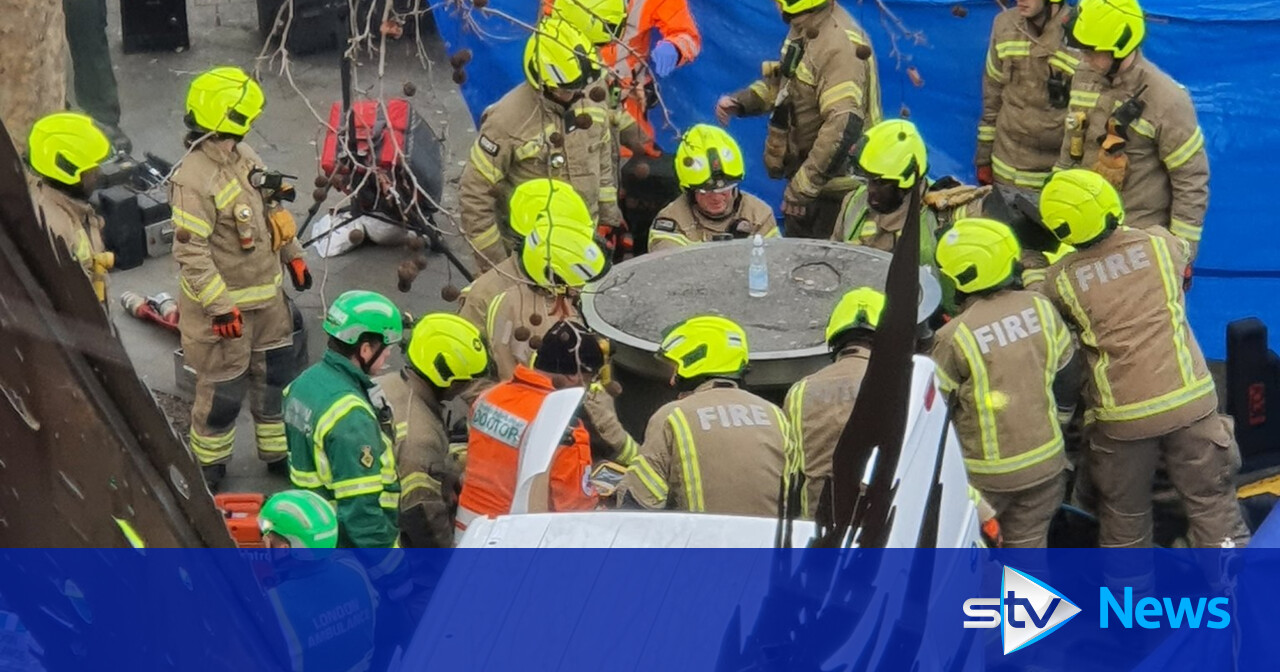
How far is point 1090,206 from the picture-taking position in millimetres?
6105

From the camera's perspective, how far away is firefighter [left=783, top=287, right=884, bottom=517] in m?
5.61

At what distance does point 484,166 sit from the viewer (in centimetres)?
782

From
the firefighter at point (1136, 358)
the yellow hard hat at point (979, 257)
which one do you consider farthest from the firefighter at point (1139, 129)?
the yellow hard hat at point (979, 257)

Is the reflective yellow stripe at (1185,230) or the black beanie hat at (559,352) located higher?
the reflective yellow stripe at (1185,230)

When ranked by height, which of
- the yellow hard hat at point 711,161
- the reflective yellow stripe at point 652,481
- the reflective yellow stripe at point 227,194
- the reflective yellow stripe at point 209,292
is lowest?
the reflective yellow stripe at point 209,292

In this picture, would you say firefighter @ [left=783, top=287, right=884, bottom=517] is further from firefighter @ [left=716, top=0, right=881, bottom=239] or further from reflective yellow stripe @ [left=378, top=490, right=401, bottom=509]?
firefighter @ [left=716, top=0, right=881, bottom=239]

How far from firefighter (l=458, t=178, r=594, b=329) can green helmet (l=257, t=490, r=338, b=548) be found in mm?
1838

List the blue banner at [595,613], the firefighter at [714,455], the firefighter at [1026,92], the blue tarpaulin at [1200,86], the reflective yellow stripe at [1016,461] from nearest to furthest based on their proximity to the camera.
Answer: the blue banner at [595,613] < the firefighter at [714,455] < the reflective yellow stripe at [1016,461] < the blue tarpaulin at [1200,86] < the firefighter at [1026,92]

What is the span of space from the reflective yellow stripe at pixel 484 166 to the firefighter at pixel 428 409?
70.1 inches

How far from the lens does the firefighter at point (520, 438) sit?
552cm

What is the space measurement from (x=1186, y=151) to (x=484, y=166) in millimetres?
3118

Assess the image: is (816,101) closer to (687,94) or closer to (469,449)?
(687,94)

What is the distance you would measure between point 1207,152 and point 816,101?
1.88 meters

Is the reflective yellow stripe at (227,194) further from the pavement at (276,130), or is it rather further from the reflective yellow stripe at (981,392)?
the reflective yellow stripe at (981,392)
